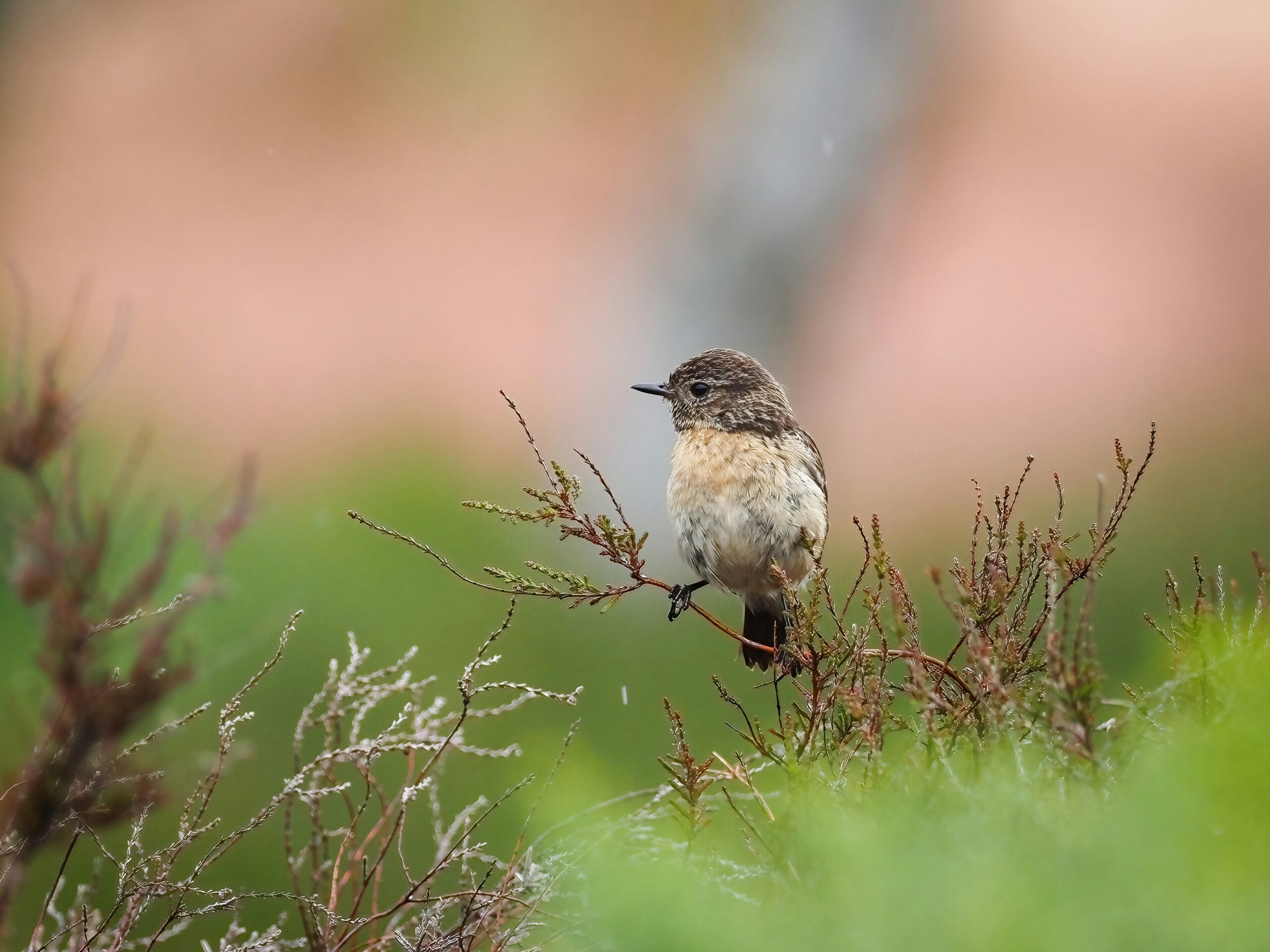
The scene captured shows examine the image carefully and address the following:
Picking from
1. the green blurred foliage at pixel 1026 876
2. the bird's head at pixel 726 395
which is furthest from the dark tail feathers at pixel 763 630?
the green blurred foliage at pixel 1026 876

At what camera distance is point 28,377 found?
8.48m

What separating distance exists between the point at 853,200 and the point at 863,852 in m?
10.4

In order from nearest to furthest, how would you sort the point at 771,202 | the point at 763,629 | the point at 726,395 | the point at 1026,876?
the point at 1026,876 < the point at 726,395 < the point at 763,629 < the point at 771,202

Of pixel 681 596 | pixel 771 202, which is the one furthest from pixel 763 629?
pixel 771 202

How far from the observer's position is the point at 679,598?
4035mm

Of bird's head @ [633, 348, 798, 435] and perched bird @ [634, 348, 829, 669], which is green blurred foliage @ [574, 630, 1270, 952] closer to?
perched bird @ [634, 348, 829, 669]

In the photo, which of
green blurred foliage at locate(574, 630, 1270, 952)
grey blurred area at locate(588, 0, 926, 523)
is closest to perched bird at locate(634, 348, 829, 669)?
green blurred foliage at locate(574, 630, 1270, 952)

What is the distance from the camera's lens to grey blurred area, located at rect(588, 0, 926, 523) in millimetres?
9914

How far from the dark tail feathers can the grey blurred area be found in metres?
4.83

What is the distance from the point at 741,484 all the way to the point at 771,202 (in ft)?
20.6

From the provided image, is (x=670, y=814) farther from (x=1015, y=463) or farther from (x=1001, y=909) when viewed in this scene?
(x=1015, y=463)

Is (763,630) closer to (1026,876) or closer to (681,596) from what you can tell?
(681,596)

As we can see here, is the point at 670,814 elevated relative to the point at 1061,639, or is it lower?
lower

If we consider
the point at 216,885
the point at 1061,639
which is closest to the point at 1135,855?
the point at 1061,639
